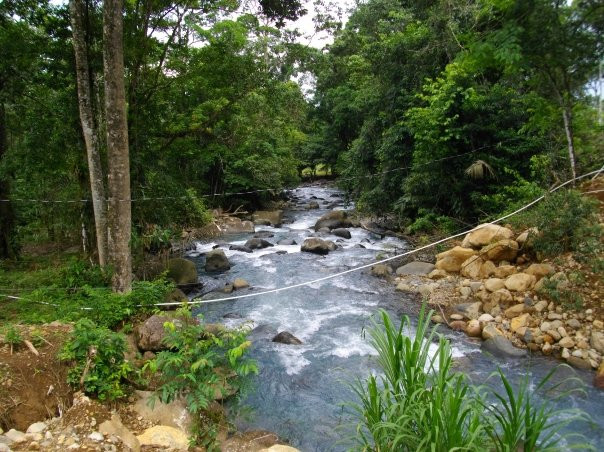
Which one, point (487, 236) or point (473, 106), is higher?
point (473, 106)

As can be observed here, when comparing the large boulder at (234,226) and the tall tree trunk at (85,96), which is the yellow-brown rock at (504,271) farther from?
the large boulder at (234,226)

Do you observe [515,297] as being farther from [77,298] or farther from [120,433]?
[77,298]

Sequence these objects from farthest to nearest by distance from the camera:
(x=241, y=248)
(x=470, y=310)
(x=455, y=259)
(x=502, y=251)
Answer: (x=241, y=248) → (x=455, y=259) → (x=502, y=251) → (x=470, y=310)

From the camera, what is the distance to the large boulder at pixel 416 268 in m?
8.49

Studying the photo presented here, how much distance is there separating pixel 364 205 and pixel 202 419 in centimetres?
1071

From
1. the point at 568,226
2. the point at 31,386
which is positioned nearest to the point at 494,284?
the point at 568,226

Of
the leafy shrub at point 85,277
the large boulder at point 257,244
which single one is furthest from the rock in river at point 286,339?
the large boulder at point 257,244

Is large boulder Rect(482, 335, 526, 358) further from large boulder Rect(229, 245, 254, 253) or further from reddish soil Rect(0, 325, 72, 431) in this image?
large boulder Rect(229, 245, 254, 253)

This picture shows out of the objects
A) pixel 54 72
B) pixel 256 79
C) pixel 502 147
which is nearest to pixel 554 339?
pixel 502 147

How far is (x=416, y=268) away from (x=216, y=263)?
5.05 meters

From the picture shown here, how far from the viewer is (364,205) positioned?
1353 cm

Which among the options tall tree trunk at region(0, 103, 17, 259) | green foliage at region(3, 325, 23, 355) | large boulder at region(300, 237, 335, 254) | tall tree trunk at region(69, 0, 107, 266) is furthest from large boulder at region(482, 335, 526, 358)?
tall tree trunk at region(0, 103, 17, 259)

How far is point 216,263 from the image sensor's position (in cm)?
1021

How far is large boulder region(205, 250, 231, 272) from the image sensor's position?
33.3ft
